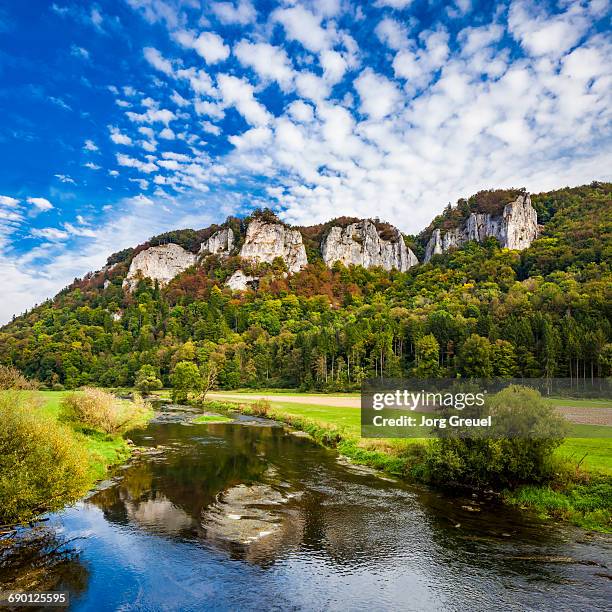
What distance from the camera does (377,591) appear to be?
1348 cm

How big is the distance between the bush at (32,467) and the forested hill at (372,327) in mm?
78373

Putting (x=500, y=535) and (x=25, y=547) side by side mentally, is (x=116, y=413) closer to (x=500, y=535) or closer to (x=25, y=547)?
(x=25, y=547)

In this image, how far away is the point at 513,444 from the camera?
21.4 m

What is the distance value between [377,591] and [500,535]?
23.1 feet

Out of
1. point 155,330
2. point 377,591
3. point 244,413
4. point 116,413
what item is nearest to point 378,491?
point 377,591

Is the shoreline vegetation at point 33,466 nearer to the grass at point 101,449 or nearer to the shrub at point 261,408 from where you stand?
the grass at point 101,449

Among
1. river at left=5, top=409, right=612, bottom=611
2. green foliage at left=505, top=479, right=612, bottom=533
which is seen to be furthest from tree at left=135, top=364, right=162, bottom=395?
green foliage at left=505, top=479, right=612, bottom=533

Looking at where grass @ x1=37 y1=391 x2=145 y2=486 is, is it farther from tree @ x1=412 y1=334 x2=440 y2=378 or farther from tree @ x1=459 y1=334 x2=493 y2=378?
tree @ x1=412 y1=334 x2=440 y2=378

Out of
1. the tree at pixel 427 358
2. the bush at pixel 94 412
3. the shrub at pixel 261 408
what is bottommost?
the shrub at pixel 261 408

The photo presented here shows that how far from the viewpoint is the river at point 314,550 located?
13008 millimetres

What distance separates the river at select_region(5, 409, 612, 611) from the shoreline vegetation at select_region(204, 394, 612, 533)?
1.26 meters

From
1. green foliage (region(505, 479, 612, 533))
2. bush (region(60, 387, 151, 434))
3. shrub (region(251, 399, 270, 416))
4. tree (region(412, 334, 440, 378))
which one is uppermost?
tree (region(412, 334, 440, 378))

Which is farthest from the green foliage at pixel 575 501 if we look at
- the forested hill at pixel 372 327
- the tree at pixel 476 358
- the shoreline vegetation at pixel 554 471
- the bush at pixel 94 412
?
the tree at pixel 476 358

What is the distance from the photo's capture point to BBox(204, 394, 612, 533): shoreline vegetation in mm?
19297
